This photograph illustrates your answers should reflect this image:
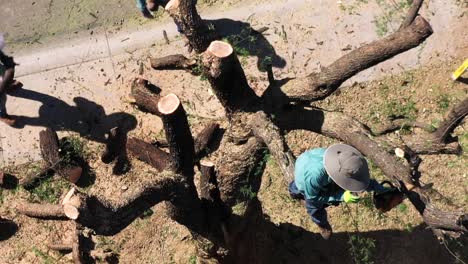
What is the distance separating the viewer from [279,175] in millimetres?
7078

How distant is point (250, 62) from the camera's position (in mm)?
7844

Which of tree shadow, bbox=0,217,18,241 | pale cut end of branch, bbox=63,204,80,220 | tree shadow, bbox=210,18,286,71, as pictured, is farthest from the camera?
tree shadow, bbox=210,18,286,71

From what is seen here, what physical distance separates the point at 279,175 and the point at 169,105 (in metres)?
2.97

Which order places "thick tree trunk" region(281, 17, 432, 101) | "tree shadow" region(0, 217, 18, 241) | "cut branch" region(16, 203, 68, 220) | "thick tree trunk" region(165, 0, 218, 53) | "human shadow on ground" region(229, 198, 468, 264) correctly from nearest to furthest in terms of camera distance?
1. "thick tree trunk" region(281, 17, 432, 101)
2. "thick tree trunk" region(165, 0, 218, 53)
3. "human shadow on ground" region(229, 198, 468, 264)
4. "cut branch" region(16, 203, 68, 220)
5. "tree shadow" region(0, 217, 18, 241)

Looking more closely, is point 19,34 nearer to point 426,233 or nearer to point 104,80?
point 104,80

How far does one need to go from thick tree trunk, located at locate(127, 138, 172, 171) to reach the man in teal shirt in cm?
210

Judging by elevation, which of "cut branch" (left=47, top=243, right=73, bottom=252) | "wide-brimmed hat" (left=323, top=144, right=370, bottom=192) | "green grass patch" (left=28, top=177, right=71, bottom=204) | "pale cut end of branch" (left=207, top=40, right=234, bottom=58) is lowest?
"cut branch" (left=47, top=243, right=73, bottom=252)

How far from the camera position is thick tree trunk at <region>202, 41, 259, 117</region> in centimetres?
477

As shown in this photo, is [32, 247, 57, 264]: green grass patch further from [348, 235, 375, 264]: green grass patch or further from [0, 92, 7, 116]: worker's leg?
[348, 235, 375, 264]: green grass patch

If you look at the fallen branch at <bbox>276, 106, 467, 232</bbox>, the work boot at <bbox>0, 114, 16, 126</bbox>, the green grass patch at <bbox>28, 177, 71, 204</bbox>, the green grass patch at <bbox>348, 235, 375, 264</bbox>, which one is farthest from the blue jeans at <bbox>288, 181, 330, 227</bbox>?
the work boot at <bbox>0, 114, 16, 126</bbox>

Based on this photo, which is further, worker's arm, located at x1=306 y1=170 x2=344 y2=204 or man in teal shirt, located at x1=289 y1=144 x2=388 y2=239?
worker's arm, located at x1=306 y1=170 x2=344 y2=204

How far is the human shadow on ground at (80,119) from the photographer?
7.57 meters

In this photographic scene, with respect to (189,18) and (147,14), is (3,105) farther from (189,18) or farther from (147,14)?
(189,18)

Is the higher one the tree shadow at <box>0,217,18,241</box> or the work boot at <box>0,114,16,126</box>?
the work boot at <box>0,114,16,126</box>
